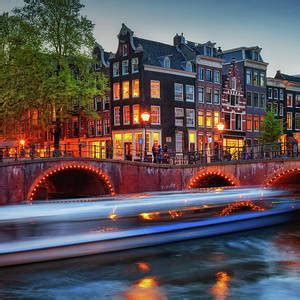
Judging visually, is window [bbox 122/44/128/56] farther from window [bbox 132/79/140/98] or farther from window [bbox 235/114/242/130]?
window [bbox 235/114/242/130]

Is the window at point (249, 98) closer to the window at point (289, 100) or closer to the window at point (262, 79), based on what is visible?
the window at point (262, 79)

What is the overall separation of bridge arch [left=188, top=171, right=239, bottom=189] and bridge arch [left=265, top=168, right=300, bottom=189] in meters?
2.05

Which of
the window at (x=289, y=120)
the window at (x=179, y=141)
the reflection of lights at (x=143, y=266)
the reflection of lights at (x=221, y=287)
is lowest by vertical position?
the reflection of lights at (x=221, y=287)

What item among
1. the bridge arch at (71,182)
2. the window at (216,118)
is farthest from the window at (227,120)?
the bridge arch at (71,182)

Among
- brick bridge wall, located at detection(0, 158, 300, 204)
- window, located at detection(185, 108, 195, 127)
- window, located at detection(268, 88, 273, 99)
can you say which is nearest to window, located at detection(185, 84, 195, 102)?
window, located at detection(185, 108, 195, 127)

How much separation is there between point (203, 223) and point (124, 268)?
13.0 ft

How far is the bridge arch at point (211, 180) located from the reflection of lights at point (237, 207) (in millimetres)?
15966

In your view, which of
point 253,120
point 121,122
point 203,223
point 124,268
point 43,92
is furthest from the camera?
point 253,120

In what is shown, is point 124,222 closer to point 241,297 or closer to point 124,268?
point 124,268

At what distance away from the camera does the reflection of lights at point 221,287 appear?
355 inches

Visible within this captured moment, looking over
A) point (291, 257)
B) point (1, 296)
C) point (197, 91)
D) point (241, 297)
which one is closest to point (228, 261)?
point (291, 257)

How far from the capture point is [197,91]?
5106 centimetres

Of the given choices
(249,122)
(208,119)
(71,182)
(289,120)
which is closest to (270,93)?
(289,120)

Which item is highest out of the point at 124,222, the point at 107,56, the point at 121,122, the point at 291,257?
the point at 107,56
